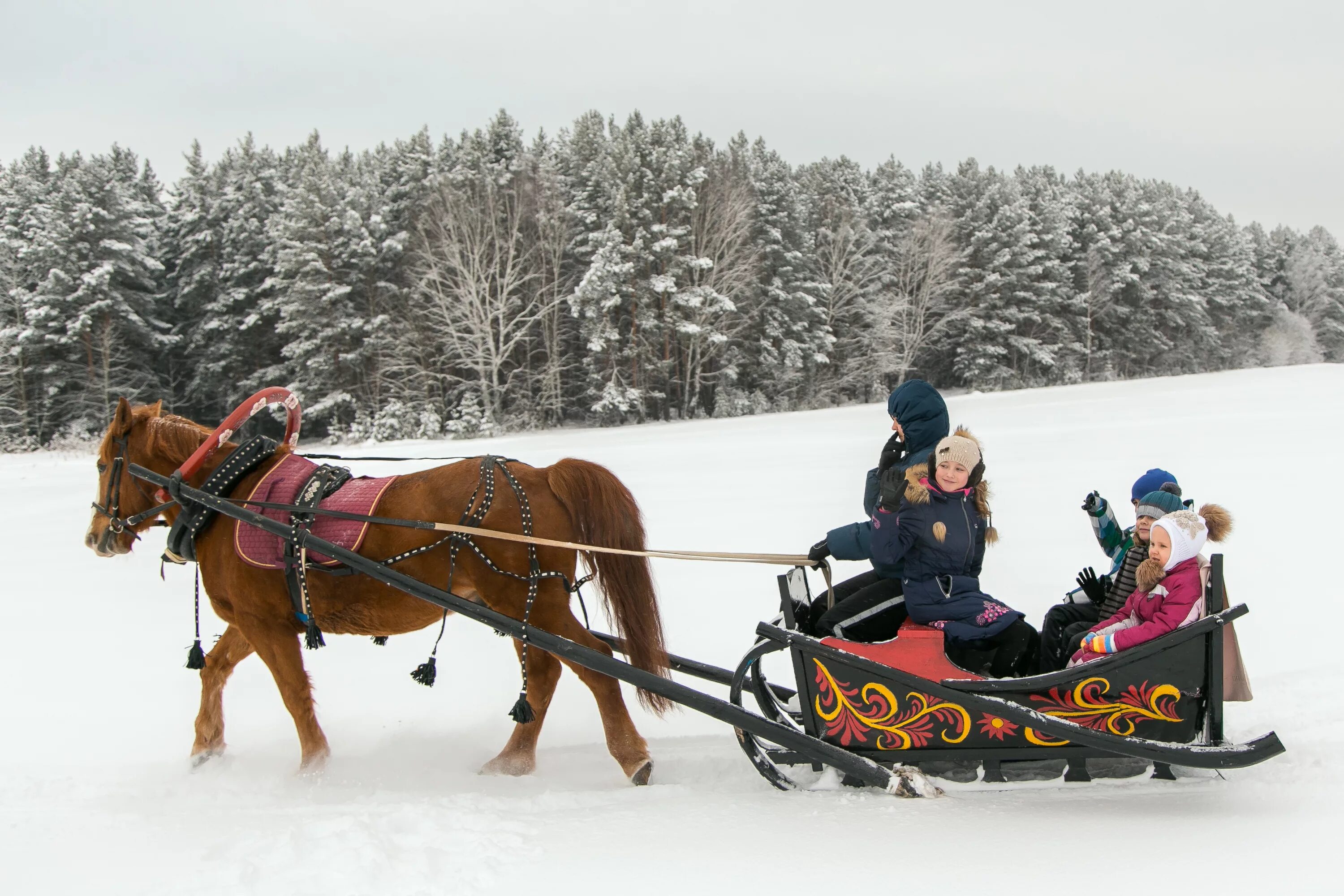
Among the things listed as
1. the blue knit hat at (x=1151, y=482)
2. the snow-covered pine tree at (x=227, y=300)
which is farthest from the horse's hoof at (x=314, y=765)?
the snow-covered pine tree at (x=227, y=300)

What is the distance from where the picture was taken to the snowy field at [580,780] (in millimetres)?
2734

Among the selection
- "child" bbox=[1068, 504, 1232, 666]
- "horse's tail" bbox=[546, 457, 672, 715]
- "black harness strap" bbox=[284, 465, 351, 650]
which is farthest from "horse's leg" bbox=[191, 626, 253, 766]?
"child" bbox=[1068, 504, 1232, 666]

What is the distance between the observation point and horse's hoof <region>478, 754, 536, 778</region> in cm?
420

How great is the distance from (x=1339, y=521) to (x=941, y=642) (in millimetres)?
6722

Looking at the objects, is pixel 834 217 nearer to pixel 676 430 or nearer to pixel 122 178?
pixel 676 430

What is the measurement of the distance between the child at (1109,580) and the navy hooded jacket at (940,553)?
0.37 m

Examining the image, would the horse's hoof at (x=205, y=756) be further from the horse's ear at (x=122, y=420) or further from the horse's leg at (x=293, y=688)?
the horse's ear at (x=122, y=420)

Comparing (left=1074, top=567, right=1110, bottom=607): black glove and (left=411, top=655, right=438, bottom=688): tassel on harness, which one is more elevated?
(left=1074, top=567, right=1110, bottom=607): black glove

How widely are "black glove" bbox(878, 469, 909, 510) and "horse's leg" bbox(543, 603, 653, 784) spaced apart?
1.43 m

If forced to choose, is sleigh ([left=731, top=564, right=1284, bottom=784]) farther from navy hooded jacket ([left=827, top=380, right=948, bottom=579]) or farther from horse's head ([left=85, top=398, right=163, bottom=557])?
horse's head ([left=85, top=398, right=163, bottom=557])

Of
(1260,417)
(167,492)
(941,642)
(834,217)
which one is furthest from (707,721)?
(834,217)

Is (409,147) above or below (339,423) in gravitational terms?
above

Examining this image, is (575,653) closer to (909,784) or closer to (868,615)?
(868,615)

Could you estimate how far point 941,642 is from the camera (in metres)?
3.34
